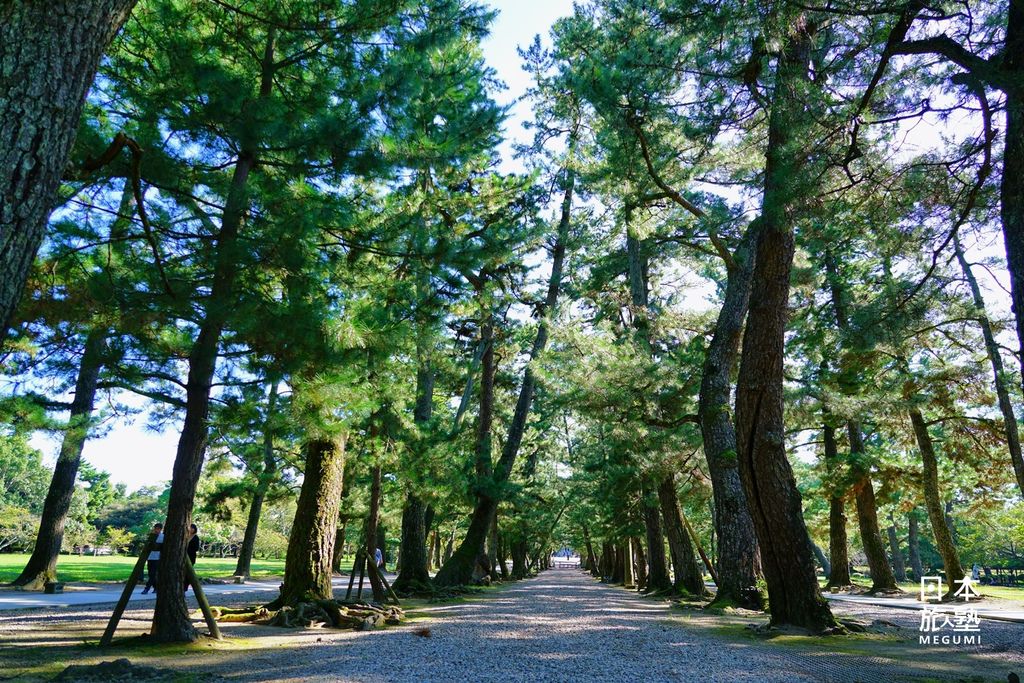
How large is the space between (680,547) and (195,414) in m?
12.5

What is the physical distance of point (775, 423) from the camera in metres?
7.13

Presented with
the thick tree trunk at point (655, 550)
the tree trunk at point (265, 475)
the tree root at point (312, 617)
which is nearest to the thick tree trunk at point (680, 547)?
the thick tree trunk at point (655, 550)

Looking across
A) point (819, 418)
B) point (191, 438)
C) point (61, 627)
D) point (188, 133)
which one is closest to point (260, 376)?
point (191, 438)

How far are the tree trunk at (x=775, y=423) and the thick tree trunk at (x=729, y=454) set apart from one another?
9.49ft

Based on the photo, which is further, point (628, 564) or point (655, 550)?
point (628, 564)

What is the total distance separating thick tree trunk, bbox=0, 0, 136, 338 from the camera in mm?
2195

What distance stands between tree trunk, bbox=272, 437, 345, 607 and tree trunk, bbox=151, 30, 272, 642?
200 centimetres

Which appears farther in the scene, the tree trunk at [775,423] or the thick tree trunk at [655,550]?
the thick tree trunk at [655,550]

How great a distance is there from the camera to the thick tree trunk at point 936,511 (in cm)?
1412

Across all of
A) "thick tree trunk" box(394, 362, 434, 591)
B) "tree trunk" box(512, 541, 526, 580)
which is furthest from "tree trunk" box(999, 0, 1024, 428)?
"tree trunk" box(512, 541, 526, 580)

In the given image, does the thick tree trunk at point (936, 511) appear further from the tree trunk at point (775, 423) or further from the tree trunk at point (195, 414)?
the tree trunk at point (195, 414)

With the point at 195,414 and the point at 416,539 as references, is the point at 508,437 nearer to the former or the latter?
the point at 416,539

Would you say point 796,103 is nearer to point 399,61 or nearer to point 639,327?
point 399,61

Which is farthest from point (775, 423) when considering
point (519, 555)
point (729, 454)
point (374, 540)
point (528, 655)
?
point (519, 555)
